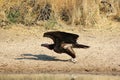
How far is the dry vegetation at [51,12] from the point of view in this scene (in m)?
17.8

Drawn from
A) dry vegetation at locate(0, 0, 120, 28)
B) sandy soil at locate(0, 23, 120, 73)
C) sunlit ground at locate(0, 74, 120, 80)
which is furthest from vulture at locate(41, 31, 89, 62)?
dry vegetation at locate(0, 0, 120, 28)

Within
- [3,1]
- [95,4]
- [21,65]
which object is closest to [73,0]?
[95,4]

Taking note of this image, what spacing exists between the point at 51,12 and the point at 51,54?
9.64 ft

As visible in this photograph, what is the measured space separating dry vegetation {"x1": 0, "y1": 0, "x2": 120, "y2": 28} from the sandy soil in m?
0.54

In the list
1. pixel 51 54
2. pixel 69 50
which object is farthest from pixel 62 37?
pixel 51 54

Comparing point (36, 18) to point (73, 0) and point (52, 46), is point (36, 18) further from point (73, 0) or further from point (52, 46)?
point (52, 46)

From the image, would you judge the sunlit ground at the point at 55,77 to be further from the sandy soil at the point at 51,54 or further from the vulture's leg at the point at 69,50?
the vulture's leg at the point at 69,50

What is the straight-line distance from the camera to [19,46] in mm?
16031

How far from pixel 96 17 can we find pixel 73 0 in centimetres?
112

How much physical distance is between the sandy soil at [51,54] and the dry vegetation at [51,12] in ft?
1.77

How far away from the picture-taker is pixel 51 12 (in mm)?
18000

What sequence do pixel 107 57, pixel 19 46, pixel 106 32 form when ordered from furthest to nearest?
1. pixel 106 32
2. pixel 19 46
3. pixel 107 57

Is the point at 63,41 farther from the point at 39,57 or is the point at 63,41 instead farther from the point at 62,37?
the point at 39,57

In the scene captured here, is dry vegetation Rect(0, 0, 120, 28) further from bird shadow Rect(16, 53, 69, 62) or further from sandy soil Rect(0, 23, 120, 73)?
bird shadow Rect(16, 53, 69, 62)
